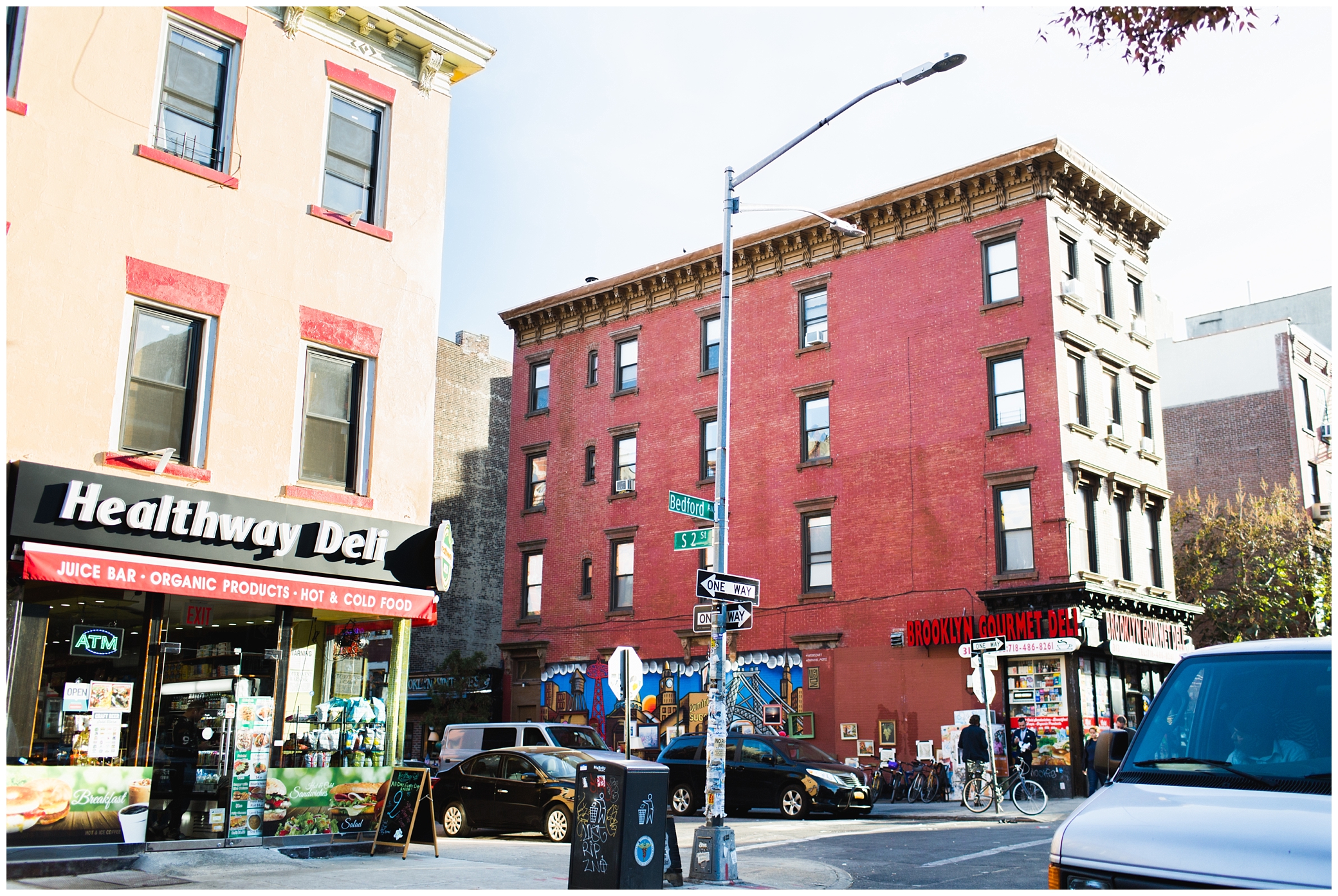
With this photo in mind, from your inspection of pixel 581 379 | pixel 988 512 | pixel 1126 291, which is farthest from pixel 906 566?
pixel 581 379

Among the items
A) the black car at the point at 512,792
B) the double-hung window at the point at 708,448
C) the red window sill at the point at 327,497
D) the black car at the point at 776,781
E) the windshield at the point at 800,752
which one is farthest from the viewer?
the double-hung window at the point at 708,448

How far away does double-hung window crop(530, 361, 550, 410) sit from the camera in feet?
132

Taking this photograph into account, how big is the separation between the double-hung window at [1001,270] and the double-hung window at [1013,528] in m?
5.16

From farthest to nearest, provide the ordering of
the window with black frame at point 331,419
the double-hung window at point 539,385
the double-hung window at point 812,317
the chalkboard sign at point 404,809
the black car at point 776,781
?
the double-hung window at point 539,385, the double-hung window at point 812,317, the black car at point 776,781, the window with black frame at point 331,419, the chalkboard sign at point 404,809

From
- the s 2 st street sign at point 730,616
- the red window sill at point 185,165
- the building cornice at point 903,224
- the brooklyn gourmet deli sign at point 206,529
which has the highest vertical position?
the building cornice at point 903,224

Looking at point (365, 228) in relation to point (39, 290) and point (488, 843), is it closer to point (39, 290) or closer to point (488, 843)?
point (39, 290)

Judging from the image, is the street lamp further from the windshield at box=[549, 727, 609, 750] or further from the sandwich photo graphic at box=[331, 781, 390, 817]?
the windshield at box=[549, 727, 609, 750]

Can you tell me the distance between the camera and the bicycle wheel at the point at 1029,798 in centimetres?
2086

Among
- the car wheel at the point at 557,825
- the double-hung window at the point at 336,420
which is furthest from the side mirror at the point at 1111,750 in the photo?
the car wheel at the point at 557,825

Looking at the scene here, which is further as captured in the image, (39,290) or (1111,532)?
(1111,532)

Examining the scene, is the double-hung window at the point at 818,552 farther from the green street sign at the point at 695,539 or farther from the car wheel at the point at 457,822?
the green street sign at the point at 695,539

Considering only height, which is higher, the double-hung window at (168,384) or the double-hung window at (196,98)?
the double-hung window at (196,98)

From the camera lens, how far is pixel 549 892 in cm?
1023

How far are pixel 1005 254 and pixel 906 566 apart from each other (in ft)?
28.4
